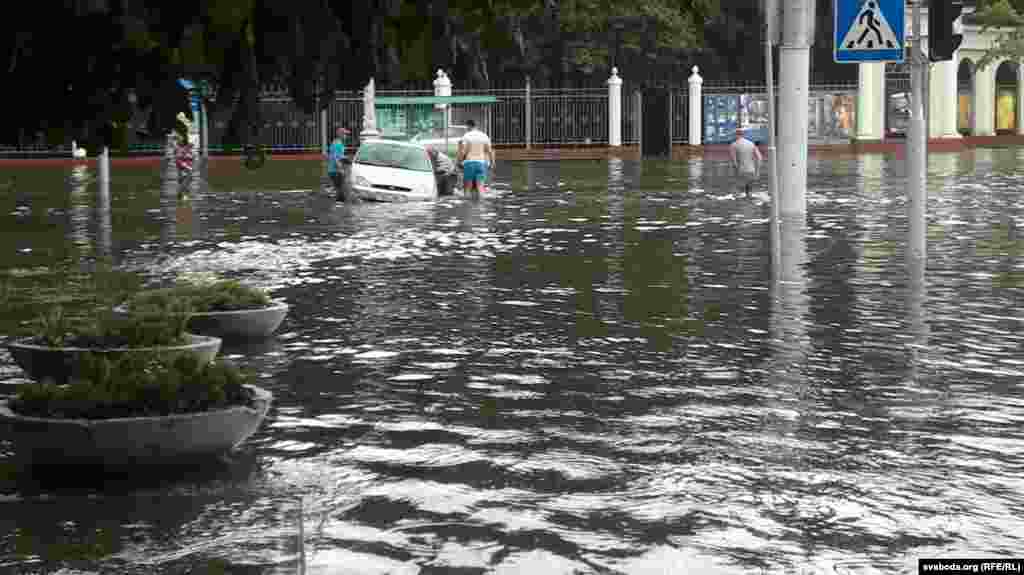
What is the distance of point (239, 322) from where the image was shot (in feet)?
42.1

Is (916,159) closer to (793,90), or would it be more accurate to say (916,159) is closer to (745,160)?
(793,90)

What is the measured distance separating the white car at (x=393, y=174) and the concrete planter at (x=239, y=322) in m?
20.3

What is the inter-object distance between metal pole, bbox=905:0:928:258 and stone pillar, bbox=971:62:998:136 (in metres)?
61.2

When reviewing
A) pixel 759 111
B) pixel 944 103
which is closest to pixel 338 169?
pixel 759 111

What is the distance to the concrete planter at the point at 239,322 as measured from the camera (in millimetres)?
12523

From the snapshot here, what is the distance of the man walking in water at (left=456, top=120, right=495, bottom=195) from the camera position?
35.3 meters

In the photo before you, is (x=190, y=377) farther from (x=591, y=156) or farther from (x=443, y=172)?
(x=591, y=156)

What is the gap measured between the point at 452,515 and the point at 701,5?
2593 mm

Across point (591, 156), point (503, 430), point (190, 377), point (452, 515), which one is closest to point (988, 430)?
point (503, 430)

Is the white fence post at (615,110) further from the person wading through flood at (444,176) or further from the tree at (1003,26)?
the person wading through flood at (444,176)

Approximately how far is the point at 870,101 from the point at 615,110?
10608mm

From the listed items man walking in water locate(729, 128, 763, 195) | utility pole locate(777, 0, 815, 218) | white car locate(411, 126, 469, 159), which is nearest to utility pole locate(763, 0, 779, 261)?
utility pole locate(777, 0, 815, 218)

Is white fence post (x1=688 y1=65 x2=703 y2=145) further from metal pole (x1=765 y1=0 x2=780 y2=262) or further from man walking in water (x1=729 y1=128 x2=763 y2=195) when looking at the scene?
metal pole (x1=765 y1=0 x2=780 y2=262)

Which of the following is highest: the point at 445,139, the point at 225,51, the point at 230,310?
the point at 445,139
